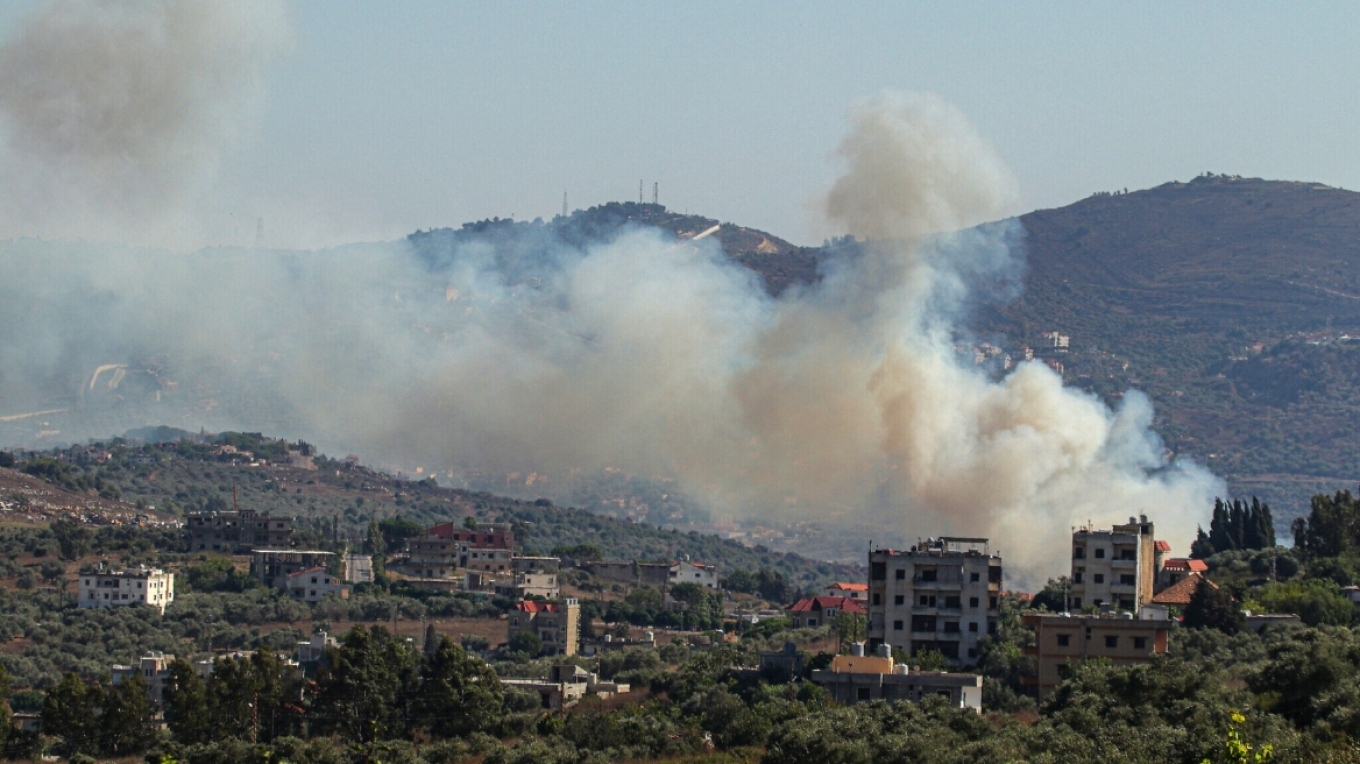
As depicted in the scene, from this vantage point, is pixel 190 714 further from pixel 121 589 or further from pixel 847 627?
pixel 121 589

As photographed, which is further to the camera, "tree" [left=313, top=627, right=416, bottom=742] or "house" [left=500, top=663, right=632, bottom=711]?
"house" [left=500, top=663, right=632, bottom=711]

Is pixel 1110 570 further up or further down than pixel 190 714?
further up

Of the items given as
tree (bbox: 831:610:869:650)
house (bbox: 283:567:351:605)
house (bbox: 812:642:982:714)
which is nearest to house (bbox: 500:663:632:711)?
tree (bbox: 831:610:869:650)

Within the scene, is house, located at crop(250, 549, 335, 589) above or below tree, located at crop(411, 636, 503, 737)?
above

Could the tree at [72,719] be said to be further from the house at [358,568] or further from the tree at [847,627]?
the house at [358,568]

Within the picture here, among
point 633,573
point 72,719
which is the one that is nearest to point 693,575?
point 633,573

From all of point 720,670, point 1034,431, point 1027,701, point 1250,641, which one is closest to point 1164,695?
point 1027,701

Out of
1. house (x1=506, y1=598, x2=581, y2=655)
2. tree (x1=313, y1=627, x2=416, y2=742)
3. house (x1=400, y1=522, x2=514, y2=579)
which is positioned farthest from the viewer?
house (x1=400, y1=522, x2=514, y2=579)

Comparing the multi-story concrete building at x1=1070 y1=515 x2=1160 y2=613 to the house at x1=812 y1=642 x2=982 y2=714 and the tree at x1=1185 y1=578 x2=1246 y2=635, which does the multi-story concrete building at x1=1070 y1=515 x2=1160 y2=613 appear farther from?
the house at x1=812 y1=642 x2=982 y2=714
